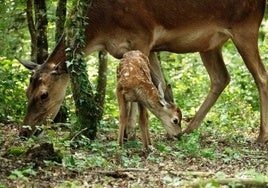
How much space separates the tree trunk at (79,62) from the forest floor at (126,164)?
1.54 ft

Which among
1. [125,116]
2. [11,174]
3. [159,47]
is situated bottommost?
[11,174]

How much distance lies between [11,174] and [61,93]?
12.5 feet

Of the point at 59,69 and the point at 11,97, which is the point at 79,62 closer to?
the point at 59,69

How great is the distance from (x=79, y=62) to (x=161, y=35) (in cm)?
210

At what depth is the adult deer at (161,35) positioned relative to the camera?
9727 mm

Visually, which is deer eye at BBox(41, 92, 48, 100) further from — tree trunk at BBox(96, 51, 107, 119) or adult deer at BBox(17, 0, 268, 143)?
tree trunk at BBox(96, 51, 107, 119)

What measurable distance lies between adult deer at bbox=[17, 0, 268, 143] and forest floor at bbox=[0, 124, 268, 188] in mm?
950

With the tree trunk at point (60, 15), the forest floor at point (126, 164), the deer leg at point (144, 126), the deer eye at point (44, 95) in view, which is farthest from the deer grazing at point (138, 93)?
the tree trunk at point (60, 15)

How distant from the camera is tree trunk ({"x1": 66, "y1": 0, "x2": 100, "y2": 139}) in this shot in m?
8.53

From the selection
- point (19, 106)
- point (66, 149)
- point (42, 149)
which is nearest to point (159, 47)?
point (19, 106)

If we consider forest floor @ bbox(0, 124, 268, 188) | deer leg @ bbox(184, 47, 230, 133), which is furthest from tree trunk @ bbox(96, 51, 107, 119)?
forest floor @ bbox(0, 124, 268, 188)

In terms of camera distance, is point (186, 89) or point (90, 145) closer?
point (90, 145)

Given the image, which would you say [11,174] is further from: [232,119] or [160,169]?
[232,119]

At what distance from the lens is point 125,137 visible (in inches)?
378
